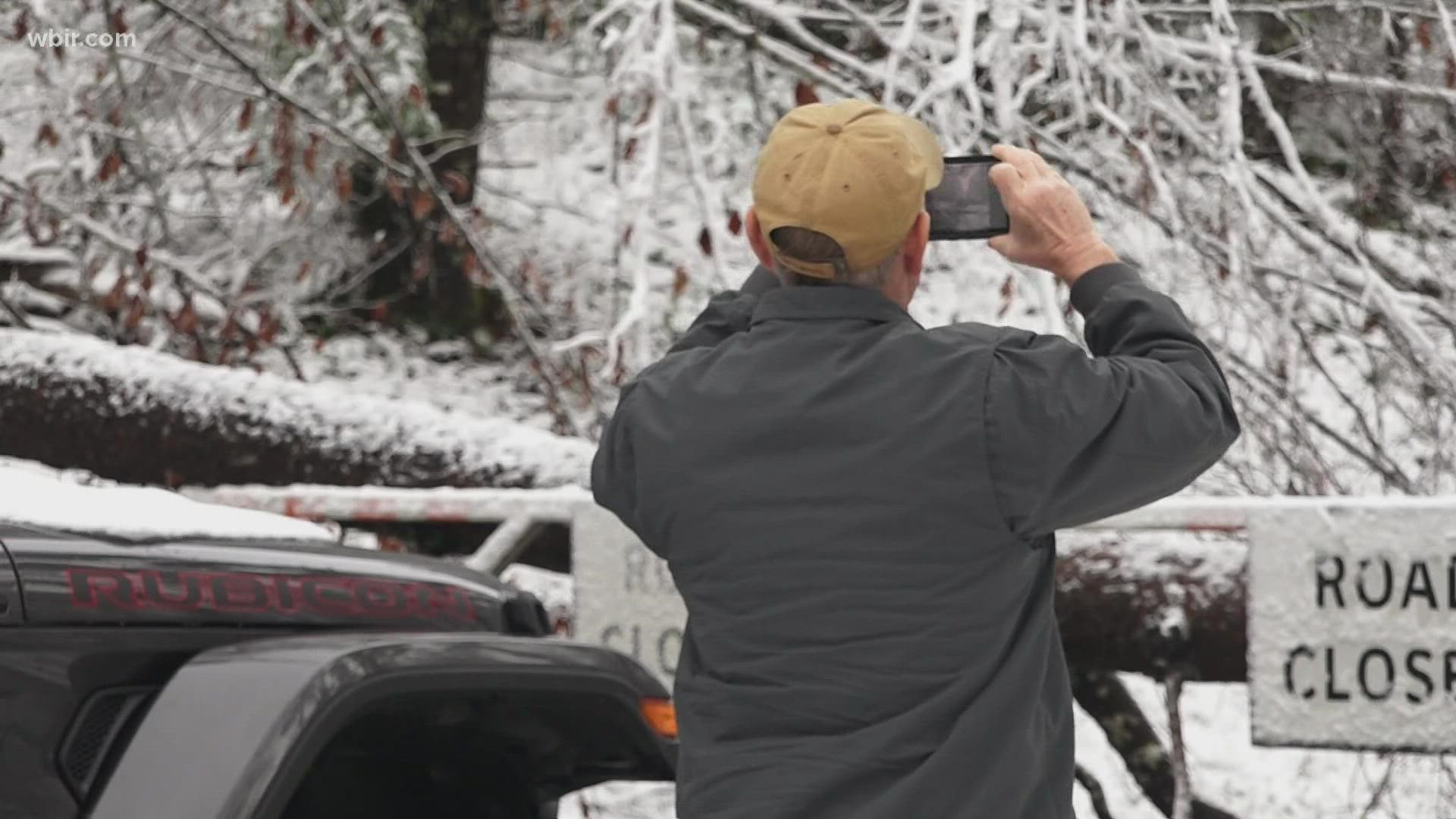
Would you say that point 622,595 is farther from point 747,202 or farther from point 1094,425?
point 747,202

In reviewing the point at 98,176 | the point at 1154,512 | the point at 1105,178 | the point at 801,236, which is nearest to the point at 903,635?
the point at 801,236

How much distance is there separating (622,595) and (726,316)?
2342mm

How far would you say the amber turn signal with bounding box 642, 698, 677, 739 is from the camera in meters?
2.71

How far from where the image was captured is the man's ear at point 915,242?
2.04 meters

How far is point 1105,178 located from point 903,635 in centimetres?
425

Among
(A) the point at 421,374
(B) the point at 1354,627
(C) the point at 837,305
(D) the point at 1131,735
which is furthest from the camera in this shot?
(A) the point at 421,374

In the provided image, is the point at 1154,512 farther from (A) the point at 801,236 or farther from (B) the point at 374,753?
(A) the point at 801,236

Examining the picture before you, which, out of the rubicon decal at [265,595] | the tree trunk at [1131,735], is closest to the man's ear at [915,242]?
the rubicon decal at [265,595]

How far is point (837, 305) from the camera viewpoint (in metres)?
2.01

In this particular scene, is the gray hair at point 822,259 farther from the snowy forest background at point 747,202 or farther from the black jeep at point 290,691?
the snowy forest background at point 747,202

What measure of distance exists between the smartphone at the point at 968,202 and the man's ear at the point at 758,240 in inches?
7.5

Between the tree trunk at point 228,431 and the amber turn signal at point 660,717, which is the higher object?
the amber turn signal at point 660,717

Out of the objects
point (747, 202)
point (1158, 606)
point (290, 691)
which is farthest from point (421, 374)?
point (290, 691)

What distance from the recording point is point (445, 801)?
284 centimetres
